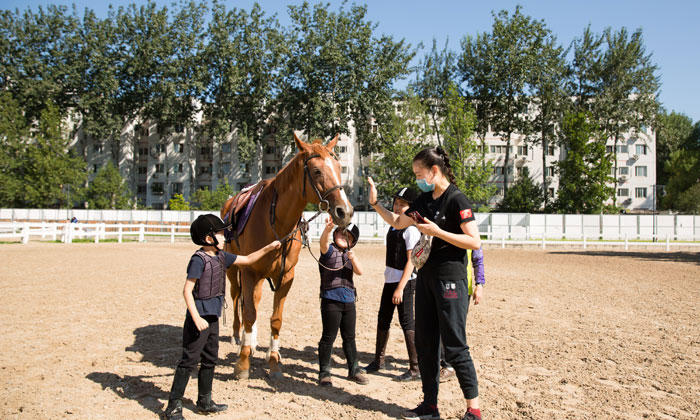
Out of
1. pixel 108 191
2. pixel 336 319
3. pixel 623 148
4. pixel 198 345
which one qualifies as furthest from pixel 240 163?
pixel 198 345

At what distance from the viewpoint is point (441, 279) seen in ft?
12.8

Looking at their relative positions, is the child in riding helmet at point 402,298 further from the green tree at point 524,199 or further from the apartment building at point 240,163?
the apartment building at point 240,163

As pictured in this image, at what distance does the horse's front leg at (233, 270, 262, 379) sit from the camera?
5309 millimetres

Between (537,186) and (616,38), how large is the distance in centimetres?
1962

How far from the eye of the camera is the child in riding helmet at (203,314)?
4.10 meters

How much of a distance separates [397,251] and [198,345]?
8.40 ft

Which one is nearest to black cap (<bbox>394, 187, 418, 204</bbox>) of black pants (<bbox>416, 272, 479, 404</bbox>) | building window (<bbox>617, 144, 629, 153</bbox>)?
black pants (<bbox>416, 272, 479, 404</bbox>)

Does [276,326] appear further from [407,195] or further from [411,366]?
[407,195]

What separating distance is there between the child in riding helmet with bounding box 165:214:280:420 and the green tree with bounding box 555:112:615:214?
51.6 m

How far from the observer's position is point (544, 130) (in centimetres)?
5453

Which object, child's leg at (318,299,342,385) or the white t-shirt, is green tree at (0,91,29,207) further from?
the white t-shirt

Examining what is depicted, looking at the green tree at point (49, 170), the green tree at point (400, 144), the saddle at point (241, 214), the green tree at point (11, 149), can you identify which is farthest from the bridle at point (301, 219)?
the green tree at point (11, 149)

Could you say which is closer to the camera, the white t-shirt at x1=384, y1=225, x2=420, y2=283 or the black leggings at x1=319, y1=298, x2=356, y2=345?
the black leggings at x1=319, y1=298, x2=356, y2=345

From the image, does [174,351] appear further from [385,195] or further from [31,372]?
[385,195]
